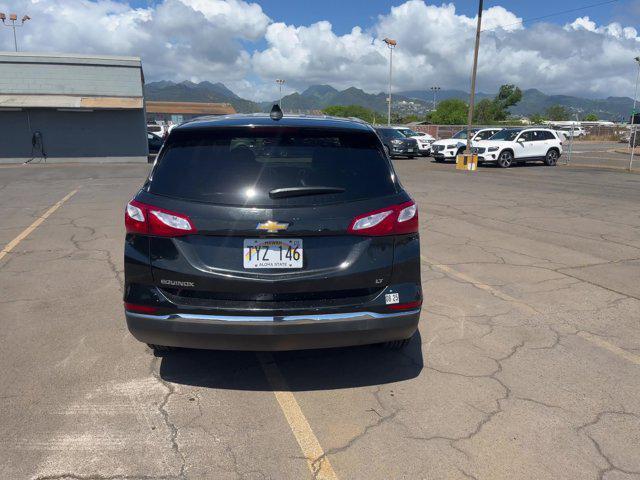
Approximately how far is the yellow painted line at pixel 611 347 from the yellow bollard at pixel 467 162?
57.1ft

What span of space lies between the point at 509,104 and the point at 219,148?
97.4 metres

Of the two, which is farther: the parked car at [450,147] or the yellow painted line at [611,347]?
the parked car at [450,147]

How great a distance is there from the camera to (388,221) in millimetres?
3031

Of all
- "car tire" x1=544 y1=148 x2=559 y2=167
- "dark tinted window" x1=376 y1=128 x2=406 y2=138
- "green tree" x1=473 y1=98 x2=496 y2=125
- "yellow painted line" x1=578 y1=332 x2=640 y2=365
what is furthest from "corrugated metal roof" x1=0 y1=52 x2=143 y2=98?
"green tree" x1=473 y1=98 x2=496 y2=125

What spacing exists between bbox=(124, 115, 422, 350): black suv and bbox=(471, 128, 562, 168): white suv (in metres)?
20.6

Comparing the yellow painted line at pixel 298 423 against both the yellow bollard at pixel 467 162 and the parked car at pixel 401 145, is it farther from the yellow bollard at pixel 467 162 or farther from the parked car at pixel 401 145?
the parked car at pixel 401 145

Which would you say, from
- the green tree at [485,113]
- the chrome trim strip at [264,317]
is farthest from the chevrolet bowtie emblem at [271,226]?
the green tree at [485,113]

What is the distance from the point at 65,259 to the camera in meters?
6.46

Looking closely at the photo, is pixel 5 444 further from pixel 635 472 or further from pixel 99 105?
pixel 99 105

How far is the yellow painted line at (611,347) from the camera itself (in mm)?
3771

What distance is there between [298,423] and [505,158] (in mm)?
21702

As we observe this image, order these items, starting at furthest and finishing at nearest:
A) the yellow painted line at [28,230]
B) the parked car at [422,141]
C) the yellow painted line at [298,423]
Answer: the parked car at [422,141] → the yellow painted line at [28,230] → the yellow painted line at [298,423]

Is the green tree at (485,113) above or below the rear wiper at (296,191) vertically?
above

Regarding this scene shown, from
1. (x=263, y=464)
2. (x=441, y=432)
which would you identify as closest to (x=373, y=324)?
(x=441, y=432)
